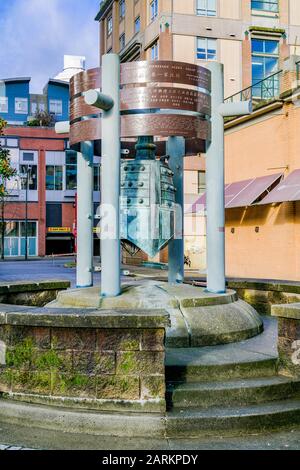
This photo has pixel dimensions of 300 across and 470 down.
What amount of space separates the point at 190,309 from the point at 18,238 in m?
50.8

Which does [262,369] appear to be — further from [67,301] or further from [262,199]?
[262,199]

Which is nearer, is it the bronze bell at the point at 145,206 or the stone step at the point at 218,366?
the stone step at the point at 218,366

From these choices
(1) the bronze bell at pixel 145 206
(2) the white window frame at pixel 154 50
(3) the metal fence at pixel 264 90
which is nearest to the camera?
(1) the bronze bell at pixel 145 206

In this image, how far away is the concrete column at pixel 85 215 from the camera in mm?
8758

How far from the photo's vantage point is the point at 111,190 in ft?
24.4

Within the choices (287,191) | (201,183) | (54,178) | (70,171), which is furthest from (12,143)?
(287,191)

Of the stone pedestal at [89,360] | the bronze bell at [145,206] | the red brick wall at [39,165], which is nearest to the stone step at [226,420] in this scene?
the stone pedestal at [89,360]

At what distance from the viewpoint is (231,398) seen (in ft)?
18.2

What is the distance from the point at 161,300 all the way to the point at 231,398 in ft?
6.98

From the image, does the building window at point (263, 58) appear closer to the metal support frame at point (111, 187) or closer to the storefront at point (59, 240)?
the storefront at point (59, 240)

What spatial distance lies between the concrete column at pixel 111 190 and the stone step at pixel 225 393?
7.30 feet

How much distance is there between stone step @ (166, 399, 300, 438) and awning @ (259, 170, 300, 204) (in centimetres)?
1538

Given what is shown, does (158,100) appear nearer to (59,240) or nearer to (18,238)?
(18,238)

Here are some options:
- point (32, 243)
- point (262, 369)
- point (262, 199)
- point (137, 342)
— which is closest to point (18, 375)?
point (137, 342)
